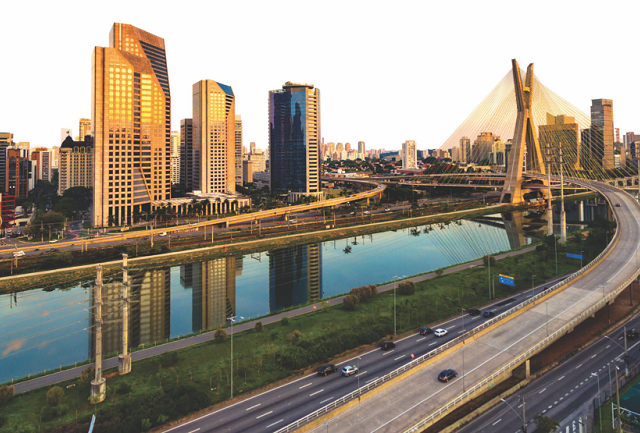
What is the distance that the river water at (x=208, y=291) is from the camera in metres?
25.1

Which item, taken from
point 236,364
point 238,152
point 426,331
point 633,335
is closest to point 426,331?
point 426,331

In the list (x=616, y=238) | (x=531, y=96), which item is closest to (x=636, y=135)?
(x=531, y=96)

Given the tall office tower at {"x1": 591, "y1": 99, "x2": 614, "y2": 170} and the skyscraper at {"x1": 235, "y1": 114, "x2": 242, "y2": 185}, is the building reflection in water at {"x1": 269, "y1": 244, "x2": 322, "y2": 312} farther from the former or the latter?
the skyscraper at {"x1": 235, "y1": 114, "x2": 242, "y2": 185}

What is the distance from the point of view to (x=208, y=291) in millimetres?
34562

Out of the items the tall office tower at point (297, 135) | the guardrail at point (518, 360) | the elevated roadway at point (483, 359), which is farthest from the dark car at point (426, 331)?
the tall office tower at point (297, 135)

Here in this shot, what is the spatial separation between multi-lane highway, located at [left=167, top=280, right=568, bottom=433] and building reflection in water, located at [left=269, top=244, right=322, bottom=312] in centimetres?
1182

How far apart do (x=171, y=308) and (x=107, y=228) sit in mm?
35404

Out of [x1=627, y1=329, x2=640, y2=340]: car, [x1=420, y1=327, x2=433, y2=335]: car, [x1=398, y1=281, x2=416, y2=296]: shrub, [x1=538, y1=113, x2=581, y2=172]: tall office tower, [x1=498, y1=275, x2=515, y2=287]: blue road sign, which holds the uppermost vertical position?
[x1=538, y1=113, x2=581, y2=172]: tall office tower

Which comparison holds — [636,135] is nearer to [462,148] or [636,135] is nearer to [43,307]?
[462,148]

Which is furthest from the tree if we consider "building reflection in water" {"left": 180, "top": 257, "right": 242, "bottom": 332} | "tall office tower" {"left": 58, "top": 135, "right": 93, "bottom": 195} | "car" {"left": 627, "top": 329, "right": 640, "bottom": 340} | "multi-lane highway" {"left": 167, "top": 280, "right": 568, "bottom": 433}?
"tall office tower" {"left": 58, "top": 135, "right": 93, "bottom": 195}

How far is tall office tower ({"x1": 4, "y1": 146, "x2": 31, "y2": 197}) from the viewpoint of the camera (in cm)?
8546

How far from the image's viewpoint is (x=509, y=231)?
59.3 metres

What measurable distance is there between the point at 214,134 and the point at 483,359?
286 feet

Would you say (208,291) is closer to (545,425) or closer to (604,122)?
(545,425)
